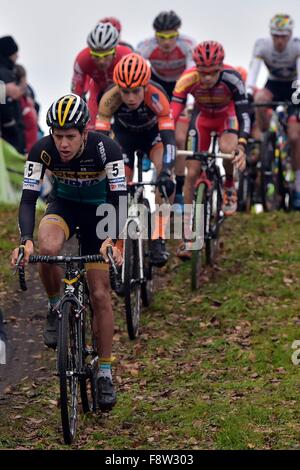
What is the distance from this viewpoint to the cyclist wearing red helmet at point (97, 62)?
566 inches

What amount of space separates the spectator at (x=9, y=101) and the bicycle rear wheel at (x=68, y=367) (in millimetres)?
9526

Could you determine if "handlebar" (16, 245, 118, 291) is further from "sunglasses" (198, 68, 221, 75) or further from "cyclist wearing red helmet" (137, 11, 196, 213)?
"cyclist wearing red helmet" (137, 11, 196, 213)

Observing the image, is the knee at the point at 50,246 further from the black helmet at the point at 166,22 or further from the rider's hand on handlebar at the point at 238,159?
the black helmet at the point at 166,22

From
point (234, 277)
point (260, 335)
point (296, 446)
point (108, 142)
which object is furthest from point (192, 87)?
point (296, 446)

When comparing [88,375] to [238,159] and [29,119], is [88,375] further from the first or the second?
[29,119]

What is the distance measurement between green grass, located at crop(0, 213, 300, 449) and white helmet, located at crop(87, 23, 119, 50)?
305 centimetres

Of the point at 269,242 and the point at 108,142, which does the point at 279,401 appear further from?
the point at 269,242

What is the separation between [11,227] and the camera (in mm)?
16375

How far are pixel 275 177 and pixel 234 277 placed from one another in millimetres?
4424

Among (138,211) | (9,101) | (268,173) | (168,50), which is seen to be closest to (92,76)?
(168,50)

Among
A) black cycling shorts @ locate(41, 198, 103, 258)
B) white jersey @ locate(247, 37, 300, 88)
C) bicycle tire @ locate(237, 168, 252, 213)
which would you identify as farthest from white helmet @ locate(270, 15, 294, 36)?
black cycling shorts @ locate(41, 198, 103, 258)

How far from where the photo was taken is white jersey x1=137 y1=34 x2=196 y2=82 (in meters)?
17.3

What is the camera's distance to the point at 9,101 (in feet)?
59.0

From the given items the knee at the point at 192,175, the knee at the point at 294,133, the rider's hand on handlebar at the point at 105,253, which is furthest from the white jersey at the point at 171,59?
the rider's hand on handlebar at the point at 105,253
